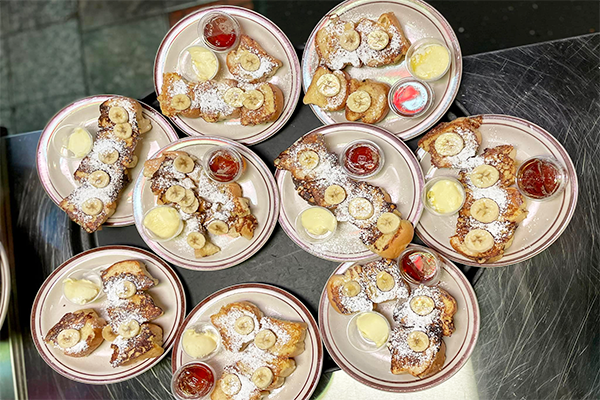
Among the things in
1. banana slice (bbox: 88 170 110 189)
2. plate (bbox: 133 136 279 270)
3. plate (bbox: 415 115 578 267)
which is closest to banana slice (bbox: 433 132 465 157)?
plate (bbox: 415 115 578 267)

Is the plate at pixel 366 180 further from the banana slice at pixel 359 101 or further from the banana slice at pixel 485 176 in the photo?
the banana slice at pixel 485 176

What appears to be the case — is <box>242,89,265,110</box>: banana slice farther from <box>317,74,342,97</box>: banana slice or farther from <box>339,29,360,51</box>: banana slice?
<box>339,29,360,51</box>: banana slice

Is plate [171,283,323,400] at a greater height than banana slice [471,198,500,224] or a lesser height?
lesser

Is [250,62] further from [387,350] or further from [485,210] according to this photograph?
[387,350]

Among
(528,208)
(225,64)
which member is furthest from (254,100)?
(528,208)

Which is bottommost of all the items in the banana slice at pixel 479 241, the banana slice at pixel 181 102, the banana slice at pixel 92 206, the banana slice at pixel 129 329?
the banana slice at pixel 129 329

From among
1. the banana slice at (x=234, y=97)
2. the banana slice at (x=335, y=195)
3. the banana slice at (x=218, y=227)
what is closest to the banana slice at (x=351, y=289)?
the banana slice at (x=335, y=195)

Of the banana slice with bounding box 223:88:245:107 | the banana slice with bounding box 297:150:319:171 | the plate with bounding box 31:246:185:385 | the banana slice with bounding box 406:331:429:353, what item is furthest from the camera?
the plate with bounding box 31:246:185:385

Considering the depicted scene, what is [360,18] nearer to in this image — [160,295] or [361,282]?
[361,282]
